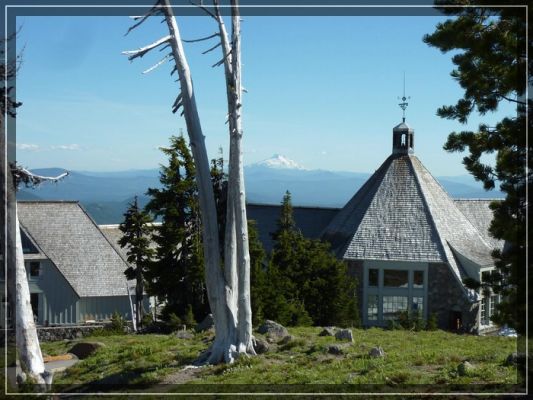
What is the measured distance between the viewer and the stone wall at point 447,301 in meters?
29.8

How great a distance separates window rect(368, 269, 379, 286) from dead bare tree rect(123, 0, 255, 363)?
17.5 meters

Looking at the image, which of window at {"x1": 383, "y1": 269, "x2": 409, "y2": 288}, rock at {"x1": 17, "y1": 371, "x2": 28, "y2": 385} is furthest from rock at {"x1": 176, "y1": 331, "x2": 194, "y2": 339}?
window at {"x1": 383, "y1": 269, "x2": 409, "y2": 288}

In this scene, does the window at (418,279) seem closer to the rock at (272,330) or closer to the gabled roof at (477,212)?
the gabled roof at (477,212)

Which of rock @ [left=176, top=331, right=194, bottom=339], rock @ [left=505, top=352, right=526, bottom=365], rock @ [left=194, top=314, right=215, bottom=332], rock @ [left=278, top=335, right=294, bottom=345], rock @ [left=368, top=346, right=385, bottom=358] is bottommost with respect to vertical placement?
rock @ [left=176, top=331, right=194, bottom=339]

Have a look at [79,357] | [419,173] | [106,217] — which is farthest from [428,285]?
[106,217]

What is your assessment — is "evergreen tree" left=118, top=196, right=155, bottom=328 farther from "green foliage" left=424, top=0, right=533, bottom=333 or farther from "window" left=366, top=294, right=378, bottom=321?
"green foliage" left=424, top=0, right=533, bottom=333

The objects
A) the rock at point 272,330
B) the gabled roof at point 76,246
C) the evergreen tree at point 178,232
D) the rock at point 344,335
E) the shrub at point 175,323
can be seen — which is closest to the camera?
the rock at point 344,335

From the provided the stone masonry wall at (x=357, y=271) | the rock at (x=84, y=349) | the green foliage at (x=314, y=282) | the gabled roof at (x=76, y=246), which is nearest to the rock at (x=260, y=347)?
the rock at (x=84, y=349)

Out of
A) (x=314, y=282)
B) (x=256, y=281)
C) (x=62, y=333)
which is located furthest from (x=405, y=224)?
(x=62, y=333)

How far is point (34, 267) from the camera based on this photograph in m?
38.2

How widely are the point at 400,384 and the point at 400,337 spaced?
6.86 meters

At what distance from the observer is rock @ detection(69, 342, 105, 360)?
15.7 meters

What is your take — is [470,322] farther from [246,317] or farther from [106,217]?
[106,217]

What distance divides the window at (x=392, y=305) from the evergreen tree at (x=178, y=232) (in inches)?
387
